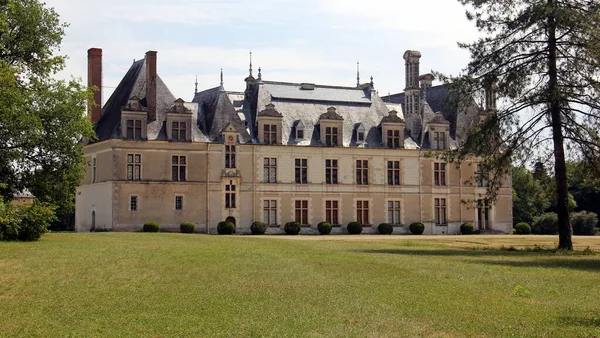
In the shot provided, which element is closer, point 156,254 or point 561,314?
point 561,314

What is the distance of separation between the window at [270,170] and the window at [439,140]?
453 inches

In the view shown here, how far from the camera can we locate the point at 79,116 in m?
35.9

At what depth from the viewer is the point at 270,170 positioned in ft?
180

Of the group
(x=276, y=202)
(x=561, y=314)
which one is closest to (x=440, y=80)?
(x=561, y=314)

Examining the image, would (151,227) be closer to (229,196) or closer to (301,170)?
(229,196)

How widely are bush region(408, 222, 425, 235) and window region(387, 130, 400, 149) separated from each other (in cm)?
529

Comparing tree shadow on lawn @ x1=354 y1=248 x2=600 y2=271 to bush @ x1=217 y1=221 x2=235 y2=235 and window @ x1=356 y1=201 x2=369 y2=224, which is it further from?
window @ x1=356 y1=201 x2=369 y2=224

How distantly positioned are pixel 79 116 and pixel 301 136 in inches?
872

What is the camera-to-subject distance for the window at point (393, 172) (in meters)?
57.9

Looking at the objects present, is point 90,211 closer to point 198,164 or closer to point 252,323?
point 198,164

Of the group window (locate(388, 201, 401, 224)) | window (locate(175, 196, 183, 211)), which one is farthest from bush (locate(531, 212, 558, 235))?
window (locate(175, 196, 183, 211))

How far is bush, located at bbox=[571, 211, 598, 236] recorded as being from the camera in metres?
63.8

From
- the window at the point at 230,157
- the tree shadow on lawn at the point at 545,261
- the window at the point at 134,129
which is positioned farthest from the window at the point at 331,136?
the tree shadow on lawn at the point at 545,261

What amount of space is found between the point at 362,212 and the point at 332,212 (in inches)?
84.3
